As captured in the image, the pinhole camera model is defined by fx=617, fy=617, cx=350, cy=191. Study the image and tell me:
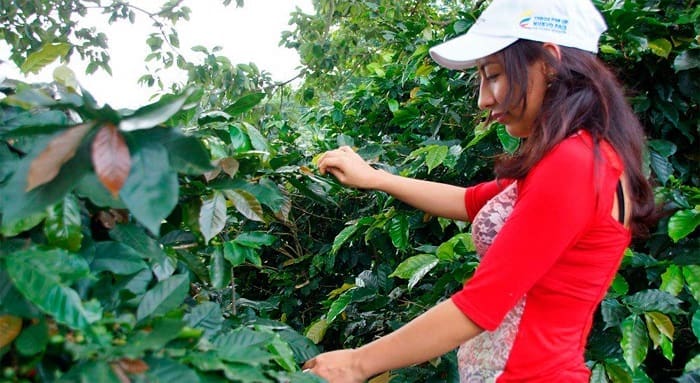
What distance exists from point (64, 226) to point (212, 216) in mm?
357

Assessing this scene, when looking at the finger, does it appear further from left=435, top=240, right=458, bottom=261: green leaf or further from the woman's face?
the woman's face

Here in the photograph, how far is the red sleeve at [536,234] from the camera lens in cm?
112

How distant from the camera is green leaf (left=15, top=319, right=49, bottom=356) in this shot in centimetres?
77

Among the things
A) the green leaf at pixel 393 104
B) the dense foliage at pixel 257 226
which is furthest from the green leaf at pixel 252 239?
the green leaf at pixel 393 104

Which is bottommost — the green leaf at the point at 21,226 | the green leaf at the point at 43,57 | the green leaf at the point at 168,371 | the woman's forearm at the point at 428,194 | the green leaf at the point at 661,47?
the woman's forearm at the point at 428,194

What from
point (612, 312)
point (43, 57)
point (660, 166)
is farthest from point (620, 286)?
point (43, 57)

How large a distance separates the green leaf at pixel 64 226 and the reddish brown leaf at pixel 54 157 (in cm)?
23

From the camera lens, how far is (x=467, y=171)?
2.24 meters

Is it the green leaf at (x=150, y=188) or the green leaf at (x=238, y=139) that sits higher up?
the green leaf at (x=150, y=188)

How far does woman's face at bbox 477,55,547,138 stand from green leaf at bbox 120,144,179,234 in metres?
0.80

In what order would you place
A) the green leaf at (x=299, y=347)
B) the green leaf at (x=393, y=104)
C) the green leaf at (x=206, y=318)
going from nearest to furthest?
the green leaf at (x=206, y=318), the green leaf at (x=299, y=347), the green leaf at (x=393, y=104)

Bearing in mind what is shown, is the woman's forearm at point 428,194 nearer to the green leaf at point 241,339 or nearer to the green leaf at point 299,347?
the green leaf at point 299,347

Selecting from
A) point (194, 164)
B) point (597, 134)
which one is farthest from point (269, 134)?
point (194, 164)

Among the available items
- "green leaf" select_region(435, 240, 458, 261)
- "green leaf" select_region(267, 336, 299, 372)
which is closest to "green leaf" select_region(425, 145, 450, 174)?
"green leaf" select_region(435, 240, 458, 261)
